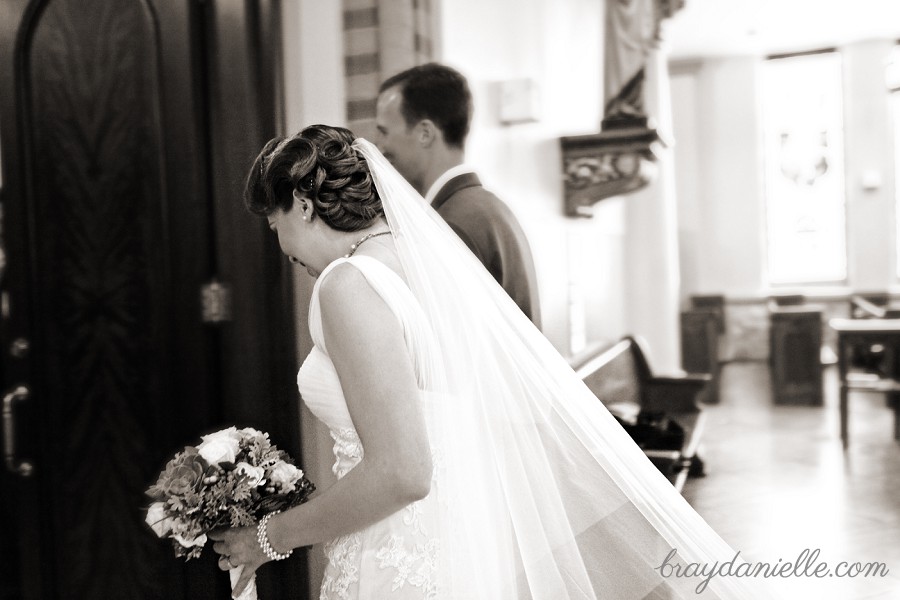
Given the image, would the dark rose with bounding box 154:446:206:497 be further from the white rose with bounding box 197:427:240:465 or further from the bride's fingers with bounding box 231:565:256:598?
the bride's fingers with bounding box 231:565:256:598

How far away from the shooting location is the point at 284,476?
1700mm

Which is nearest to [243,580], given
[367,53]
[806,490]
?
[367,53]

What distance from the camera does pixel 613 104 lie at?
552 centimetres

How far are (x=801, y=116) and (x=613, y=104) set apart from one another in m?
8.28

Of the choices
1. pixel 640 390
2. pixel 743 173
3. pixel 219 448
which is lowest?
pixel 640 390

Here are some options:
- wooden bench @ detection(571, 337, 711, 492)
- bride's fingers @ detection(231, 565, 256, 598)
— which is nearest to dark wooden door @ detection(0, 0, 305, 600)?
bride's fingers @ detection(231, 565, 256, 598)

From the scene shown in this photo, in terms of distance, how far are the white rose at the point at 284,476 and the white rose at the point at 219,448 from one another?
9cm

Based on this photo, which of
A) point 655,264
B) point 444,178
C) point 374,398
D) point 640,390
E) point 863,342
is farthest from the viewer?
point 655,264

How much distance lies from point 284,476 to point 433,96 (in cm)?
124

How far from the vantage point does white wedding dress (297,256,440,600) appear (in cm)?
162

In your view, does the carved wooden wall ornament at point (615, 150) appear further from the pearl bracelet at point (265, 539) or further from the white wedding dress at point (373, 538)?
the pearl bracelet at point (265, 539)

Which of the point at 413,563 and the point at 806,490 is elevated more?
the point at 413,563

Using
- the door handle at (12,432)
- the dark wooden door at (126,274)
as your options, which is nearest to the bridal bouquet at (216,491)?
the dark wooden door at (126,274)

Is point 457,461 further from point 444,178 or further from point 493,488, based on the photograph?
point 444,178
